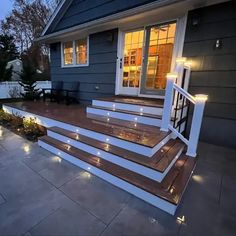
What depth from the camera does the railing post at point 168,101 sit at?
240 cm

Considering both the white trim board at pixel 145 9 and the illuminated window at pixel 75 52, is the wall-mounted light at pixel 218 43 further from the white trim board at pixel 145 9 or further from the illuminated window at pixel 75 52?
the illuminated window at pixel 75 52

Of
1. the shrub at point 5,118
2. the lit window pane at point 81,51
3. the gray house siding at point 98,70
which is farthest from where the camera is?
the lit window pane at point 81,51

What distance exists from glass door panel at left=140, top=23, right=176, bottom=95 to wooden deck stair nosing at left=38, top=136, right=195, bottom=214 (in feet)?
7.32

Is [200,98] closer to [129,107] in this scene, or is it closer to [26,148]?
[129,107]

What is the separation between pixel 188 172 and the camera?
2.15 meters

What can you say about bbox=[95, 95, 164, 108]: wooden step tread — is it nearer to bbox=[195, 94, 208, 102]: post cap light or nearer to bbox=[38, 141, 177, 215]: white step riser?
bbox=[195, 94, 208, 102]: post cap light

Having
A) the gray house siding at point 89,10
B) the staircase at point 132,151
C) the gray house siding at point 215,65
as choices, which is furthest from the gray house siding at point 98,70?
the gray house siding at point 215,65

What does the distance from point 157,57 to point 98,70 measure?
192 cm

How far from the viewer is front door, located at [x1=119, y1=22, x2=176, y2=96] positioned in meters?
3.80

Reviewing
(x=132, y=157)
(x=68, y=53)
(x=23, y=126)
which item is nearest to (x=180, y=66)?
(x=132, y=157)

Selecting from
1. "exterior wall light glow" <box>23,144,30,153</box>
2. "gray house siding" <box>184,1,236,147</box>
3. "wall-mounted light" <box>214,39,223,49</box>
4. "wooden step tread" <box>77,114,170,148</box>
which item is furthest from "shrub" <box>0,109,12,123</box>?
"wall-mounted light" <box>214,39,223,49</box>

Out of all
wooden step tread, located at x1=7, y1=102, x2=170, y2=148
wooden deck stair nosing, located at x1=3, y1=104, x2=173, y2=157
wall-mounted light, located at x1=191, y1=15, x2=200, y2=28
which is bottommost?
wooden deck stair nosing, located at x1=3, y1=104, x2=173, y2=157

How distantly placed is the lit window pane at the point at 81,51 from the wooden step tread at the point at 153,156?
3.61 meters

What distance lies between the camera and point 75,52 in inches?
224
